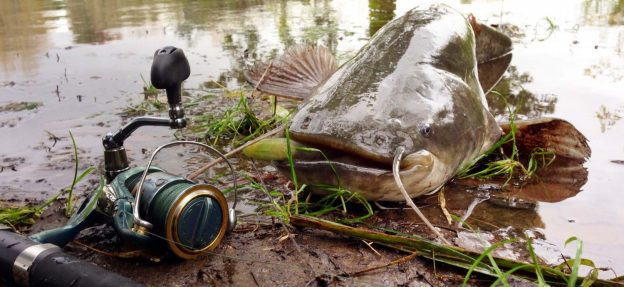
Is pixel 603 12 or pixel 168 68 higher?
pixel 168 68

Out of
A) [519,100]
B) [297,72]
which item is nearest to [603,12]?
[519,100]

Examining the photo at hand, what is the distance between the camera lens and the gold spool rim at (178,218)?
1432mm

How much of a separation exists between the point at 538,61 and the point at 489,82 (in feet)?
4.88

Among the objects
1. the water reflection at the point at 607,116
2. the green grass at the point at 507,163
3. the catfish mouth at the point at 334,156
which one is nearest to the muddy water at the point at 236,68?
the water reflection at the point at 607,116

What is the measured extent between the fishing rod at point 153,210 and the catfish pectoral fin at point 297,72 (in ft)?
4.36

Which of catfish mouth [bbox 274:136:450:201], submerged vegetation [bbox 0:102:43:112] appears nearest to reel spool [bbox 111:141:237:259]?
catfish mouth [bbox 274:136:450:201]

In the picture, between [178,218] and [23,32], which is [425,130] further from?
[23,32]

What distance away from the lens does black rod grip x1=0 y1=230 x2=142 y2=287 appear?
1122 millimetres

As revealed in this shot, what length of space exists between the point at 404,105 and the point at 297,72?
1.20 metres

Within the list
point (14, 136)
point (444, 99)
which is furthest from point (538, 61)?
point (14, 136)

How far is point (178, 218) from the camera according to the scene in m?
1.43

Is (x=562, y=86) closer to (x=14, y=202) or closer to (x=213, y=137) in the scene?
(x=213, y=137)

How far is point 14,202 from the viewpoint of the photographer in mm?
2070

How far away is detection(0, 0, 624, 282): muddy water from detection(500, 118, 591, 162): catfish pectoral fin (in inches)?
3.7
